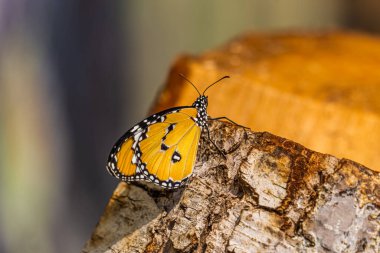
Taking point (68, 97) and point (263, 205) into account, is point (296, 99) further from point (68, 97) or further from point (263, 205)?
point (68, 97)

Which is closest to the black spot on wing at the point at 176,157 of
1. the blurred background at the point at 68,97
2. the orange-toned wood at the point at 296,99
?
the orange-toned wood at the point at 296,99

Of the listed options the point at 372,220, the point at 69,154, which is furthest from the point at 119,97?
the point at 372,220

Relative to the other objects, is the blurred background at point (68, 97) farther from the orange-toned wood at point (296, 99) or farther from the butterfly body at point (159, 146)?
the butterfly body at point (159, 146)

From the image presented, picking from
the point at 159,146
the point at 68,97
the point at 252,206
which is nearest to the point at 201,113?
the point at 159,146

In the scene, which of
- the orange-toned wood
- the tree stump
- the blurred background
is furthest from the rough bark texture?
the blurred background

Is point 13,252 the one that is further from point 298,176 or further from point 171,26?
point 298,176
